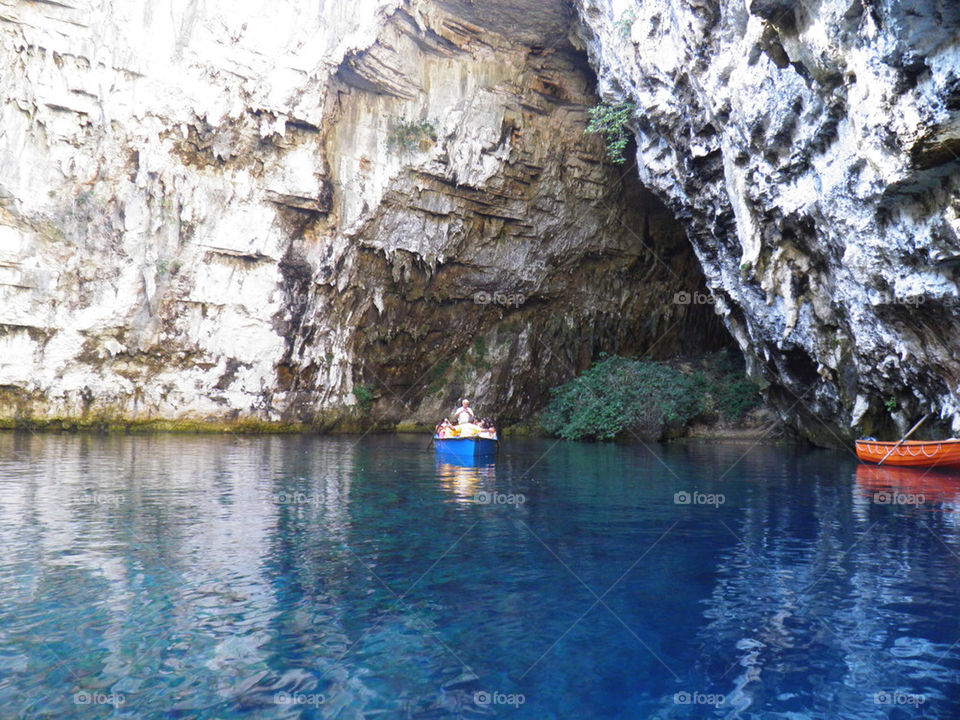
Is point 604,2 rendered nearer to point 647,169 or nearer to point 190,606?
point 647,169

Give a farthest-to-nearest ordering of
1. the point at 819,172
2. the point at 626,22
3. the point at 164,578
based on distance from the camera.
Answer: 1. the point at 626,22
2. the point at 819,172
3. the point at 164,578

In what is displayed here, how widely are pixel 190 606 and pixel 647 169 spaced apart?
2001 cm

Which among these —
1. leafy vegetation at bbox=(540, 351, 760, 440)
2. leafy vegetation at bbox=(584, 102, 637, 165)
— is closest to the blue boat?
leafy vegetation at bbox=(540, 351, 760, 440)

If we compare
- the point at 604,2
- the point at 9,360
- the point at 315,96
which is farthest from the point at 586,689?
the point at 9,360

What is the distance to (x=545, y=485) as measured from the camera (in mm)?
14430

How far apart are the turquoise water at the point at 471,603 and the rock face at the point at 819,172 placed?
4.39 m

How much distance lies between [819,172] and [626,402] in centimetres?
1624

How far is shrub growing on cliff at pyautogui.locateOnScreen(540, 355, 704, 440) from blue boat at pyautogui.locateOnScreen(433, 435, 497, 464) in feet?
31.6

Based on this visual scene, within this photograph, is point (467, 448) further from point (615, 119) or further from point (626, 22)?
point (626, 22)

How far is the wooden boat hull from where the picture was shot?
19.3 m

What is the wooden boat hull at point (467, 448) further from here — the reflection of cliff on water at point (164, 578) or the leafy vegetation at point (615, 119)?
the leafy vegetation at point (615, 119)

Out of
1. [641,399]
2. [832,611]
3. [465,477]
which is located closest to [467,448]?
[465,477]

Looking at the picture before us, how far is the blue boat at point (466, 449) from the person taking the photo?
19.2m

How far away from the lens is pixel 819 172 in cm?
1388
